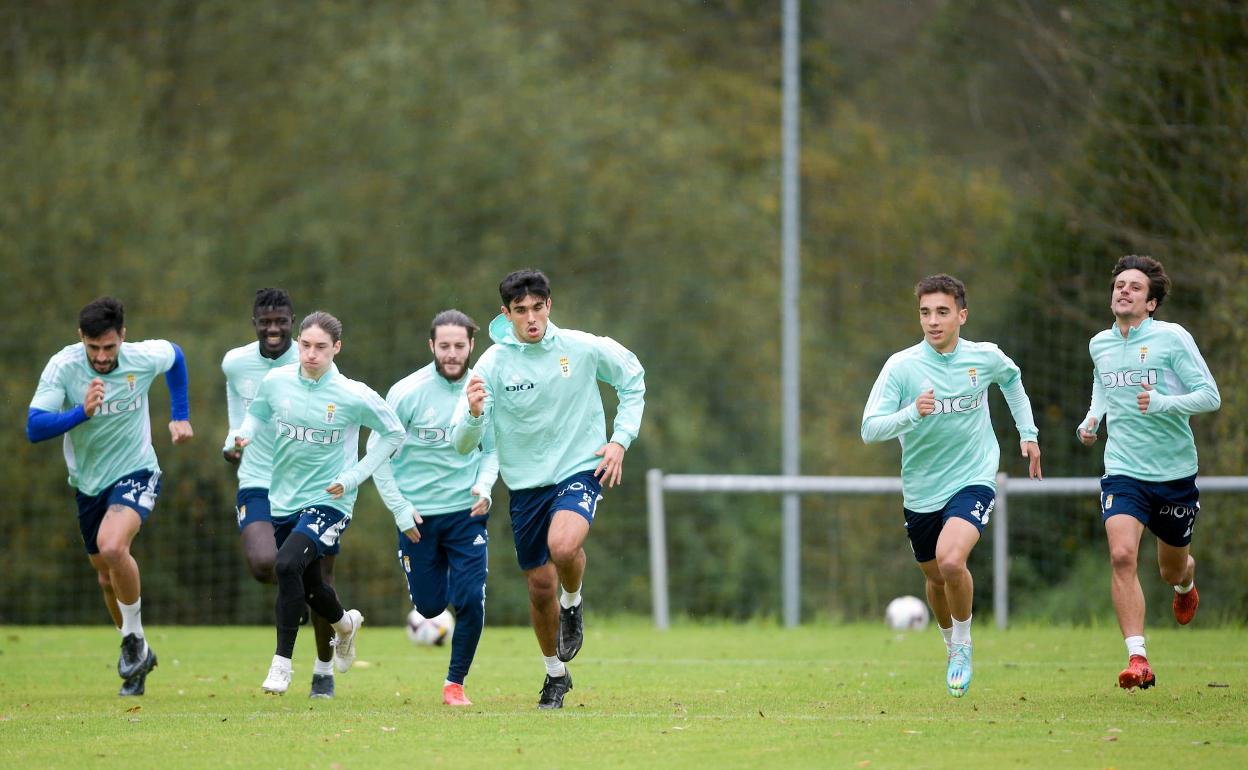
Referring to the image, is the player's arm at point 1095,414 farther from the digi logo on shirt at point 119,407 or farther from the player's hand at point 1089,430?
the digi logo on shirt at point 119,407

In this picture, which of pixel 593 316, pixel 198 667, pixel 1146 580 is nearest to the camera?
pixel 198 667

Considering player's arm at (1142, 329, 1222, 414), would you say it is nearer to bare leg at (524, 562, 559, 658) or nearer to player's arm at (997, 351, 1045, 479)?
player's arm at (997, 351, 1045, 479)

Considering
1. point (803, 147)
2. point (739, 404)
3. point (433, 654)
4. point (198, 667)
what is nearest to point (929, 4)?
point (803, 147)

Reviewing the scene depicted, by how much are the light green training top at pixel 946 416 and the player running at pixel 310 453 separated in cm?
296

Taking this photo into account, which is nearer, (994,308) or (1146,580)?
(1146,580)

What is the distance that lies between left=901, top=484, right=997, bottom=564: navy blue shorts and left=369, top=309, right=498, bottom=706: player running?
2493mm

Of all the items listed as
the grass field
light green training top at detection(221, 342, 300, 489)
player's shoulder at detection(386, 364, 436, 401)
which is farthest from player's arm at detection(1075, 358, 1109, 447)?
light green training top at detection(221, 342, 300, 489)

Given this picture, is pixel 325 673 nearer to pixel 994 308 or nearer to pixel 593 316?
pixel 994 308

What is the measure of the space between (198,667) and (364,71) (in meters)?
16.2

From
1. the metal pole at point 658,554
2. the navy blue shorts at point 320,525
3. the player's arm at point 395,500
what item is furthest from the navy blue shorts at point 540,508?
the metal pole at point 658,554

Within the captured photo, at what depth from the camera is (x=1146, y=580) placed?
698 inches

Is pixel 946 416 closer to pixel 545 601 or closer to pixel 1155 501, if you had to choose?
pixel 1155 501

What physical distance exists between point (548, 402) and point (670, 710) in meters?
1.83

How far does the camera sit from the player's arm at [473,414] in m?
8.49
